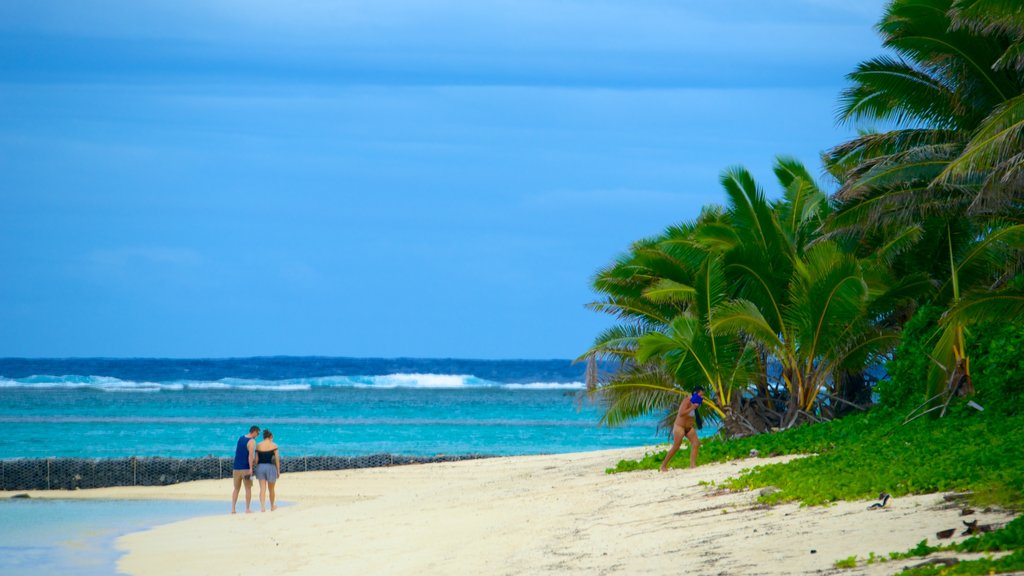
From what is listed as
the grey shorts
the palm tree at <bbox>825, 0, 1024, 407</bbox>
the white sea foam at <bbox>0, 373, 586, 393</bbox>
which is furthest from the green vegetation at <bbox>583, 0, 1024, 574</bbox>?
the white sea foam at <bbox>0, 373, 586, 393</bbox>

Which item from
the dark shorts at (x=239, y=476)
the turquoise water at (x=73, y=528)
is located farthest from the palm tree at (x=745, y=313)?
the turquoise water at (x=73, y=528)

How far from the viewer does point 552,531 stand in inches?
450

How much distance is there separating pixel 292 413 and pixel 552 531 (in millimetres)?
44644

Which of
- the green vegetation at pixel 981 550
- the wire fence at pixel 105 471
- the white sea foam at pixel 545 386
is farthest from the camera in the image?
the white sea foam at pixel 545 386

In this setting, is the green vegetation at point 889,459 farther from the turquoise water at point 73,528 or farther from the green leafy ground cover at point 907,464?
the turquoise water at point 73,528

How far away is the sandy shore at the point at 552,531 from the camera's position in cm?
842

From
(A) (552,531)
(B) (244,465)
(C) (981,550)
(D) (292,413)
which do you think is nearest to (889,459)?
(A) (552,531)

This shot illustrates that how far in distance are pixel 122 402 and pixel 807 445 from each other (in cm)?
5222

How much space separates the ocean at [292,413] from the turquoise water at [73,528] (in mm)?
7776

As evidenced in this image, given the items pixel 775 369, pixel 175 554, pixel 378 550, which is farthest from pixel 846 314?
pixel 175 554

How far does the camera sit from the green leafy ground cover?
728 cm

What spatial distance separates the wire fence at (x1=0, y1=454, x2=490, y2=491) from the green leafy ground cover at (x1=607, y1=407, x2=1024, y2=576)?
11084mm

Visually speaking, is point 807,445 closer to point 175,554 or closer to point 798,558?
point 798,558

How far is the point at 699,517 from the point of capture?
10672 millimetres
